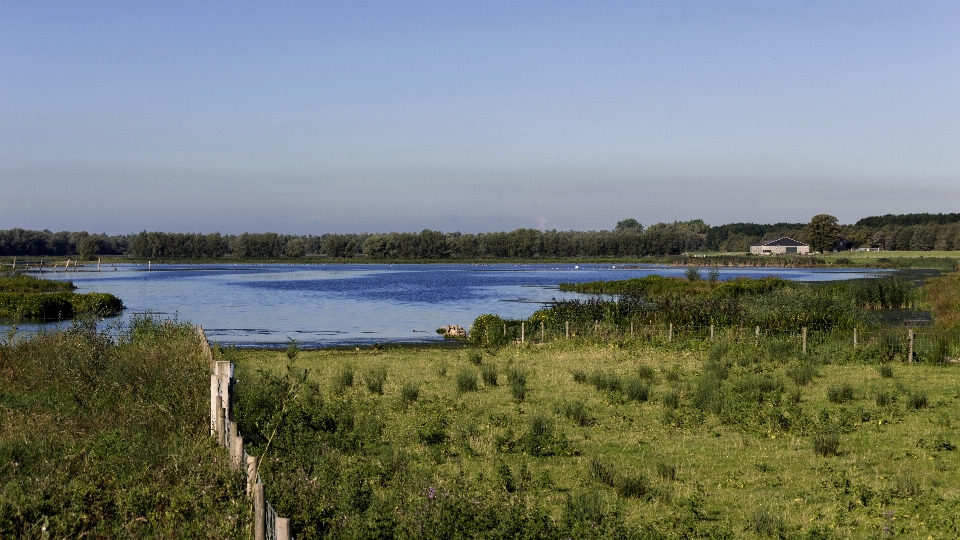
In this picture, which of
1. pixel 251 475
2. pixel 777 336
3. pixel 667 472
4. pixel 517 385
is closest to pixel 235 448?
pixel 251 475

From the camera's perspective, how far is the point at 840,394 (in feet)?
66.9

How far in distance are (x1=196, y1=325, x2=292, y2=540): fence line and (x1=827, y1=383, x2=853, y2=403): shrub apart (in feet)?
48.0

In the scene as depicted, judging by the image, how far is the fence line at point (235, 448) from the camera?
6234 millimetres

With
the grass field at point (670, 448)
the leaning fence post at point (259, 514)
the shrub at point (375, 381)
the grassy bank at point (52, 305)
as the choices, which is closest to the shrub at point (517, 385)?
the grass field at point (670, 448)

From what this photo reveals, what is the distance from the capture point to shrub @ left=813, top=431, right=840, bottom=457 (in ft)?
47.2

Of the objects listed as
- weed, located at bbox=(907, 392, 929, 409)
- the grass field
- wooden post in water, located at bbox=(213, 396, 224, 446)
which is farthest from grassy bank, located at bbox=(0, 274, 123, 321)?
weed, located at bbox=(907, 392, 929, 409)

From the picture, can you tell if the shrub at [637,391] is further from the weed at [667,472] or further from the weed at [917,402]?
the weed at [667,472]

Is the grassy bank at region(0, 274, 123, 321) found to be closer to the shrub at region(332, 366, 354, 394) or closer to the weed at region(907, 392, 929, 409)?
the shrub at region(332, 366, 354, 394)

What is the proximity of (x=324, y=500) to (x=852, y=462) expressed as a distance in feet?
30.3

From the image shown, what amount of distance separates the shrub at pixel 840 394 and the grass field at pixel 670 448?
0.10ft

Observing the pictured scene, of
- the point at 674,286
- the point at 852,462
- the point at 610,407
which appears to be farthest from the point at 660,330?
the point at 674,286

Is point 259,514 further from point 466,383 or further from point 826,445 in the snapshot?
point 466,383

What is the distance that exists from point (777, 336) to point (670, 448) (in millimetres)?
20875

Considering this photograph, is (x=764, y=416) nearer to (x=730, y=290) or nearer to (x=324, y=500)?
(x=324, y=500)
